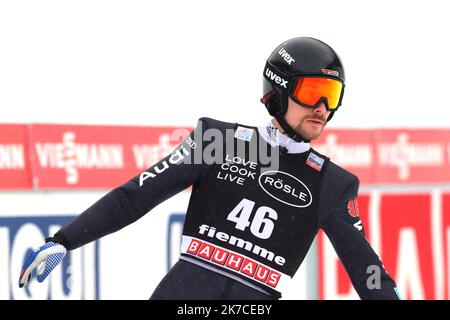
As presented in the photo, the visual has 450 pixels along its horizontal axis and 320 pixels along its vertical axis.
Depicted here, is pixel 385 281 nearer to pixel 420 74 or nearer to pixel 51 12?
pixel 51 12

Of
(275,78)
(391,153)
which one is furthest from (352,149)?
(275,78)

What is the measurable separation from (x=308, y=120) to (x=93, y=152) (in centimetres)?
427

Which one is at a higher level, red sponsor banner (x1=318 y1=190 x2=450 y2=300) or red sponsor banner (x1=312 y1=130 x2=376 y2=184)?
red sponsor banner (x1=312 y1=130 x2=376 y2=184)

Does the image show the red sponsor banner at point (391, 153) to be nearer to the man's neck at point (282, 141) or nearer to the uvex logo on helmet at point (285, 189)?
the man's neck at point (282, 141)

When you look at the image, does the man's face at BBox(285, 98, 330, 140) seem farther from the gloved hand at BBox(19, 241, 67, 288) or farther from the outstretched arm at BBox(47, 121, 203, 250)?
the gloved hand at BBox(19, 241, 67, 288)

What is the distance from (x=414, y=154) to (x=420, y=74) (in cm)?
360

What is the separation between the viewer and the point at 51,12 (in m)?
11.4

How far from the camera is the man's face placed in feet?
15.0

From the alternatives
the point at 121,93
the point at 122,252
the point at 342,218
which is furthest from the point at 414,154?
the point at 342,218

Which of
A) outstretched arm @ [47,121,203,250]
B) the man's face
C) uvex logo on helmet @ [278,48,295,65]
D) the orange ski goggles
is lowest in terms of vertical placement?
outstretched arm @ [47,121,203,250]

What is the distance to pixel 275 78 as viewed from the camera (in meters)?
4.73

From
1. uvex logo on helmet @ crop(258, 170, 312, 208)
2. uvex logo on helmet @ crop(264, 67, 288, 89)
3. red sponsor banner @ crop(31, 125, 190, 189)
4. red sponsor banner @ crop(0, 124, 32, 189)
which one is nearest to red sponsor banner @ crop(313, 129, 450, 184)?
red sponsor banner @ crop(31, 125, 190, 189)

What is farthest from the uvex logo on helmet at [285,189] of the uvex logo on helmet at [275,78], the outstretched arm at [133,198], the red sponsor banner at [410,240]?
the red sponsor banner at [410,240]

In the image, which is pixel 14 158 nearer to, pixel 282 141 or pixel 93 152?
pixel 93 152
